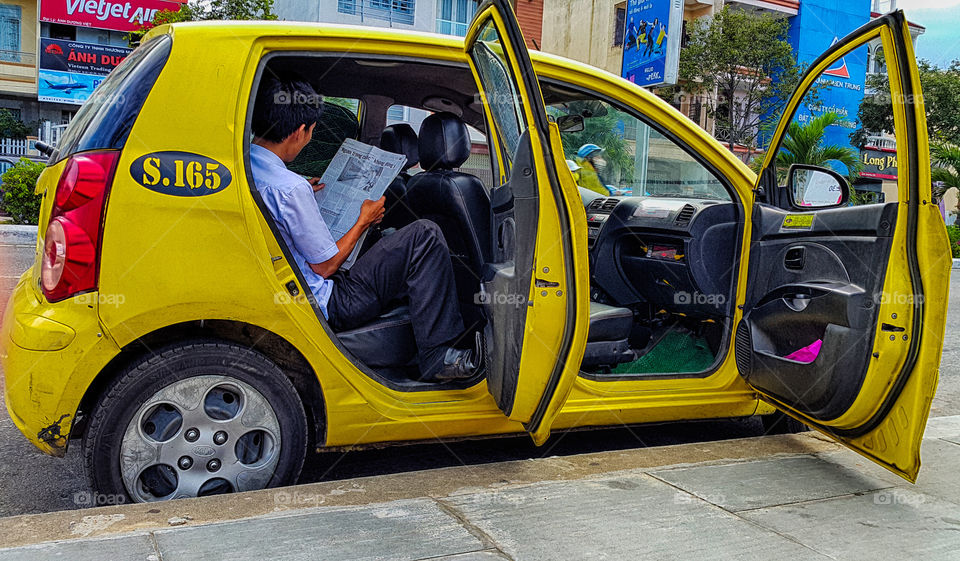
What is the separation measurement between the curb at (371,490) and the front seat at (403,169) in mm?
1454

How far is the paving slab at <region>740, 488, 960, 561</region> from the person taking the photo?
8.60 ft

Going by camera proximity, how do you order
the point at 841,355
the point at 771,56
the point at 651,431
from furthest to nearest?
the point at 771,56, the point at 651,431, the point at 841,355

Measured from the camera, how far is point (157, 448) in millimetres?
2752

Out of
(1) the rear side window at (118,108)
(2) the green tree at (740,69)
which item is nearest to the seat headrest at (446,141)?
(1) the rear side window at (118,108)

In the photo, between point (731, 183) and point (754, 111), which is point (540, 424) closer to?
point (731, 183)

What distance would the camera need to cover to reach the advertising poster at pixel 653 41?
611 inches

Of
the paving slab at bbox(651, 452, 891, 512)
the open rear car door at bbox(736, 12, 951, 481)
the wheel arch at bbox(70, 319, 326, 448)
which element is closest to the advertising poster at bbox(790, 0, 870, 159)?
the open rear car door at bbox(736, 12, 951, 481)

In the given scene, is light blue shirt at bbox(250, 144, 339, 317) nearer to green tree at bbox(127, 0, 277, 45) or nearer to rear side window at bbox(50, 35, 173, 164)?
rear side window at bbox(50, 35, 173, 164)

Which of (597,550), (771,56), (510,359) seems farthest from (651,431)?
(771,56)

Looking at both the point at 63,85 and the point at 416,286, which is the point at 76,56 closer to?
the point at 63,85

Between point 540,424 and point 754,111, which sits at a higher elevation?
point 754,111

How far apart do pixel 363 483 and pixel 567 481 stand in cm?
77

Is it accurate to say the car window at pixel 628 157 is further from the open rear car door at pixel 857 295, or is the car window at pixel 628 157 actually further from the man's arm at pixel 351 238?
the man's arm at pixel 351 238

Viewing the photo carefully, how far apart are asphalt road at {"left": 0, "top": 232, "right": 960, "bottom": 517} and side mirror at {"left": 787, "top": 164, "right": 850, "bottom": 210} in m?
1.34
